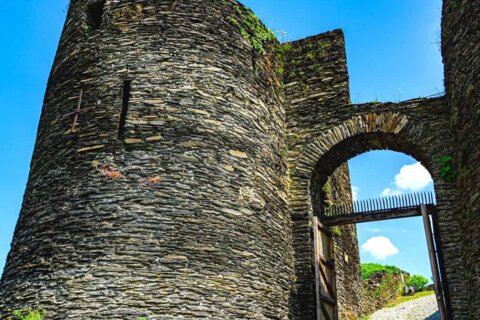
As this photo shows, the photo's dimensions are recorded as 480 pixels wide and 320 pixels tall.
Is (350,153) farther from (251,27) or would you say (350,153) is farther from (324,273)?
(251,27)

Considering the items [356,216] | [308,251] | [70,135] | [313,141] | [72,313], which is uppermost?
[313,141]

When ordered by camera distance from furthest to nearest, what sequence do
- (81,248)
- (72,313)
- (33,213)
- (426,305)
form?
(426,305) < (33,213) < (81,248) < (72,313)

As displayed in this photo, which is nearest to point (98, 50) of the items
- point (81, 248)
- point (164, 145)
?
point (164, 145)

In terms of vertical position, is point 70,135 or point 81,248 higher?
point 70,135

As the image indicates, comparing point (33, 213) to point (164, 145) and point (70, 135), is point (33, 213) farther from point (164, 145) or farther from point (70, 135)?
point (164, 145)

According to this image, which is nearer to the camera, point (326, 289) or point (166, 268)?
point (166, 268)

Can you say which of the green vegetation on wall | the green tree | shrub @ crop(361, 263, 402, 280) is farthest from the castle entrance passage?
the green tree

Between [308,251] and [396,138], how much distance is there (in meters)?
2.76

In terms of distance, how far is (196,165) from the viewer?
7602mm

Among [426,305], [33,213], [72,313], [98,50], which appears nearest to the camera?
[72,313]

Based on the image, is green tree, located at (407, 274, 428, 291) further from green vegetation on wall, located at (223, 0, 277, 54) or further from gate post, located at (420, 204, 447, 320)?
green vegetation on wall, located at (223, 0, 277, 54)

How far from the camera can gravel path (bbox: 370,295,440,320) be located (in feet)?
43.1

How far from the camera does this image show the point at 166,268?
6.75 meters

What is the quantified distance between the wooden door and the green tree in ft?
45.1
